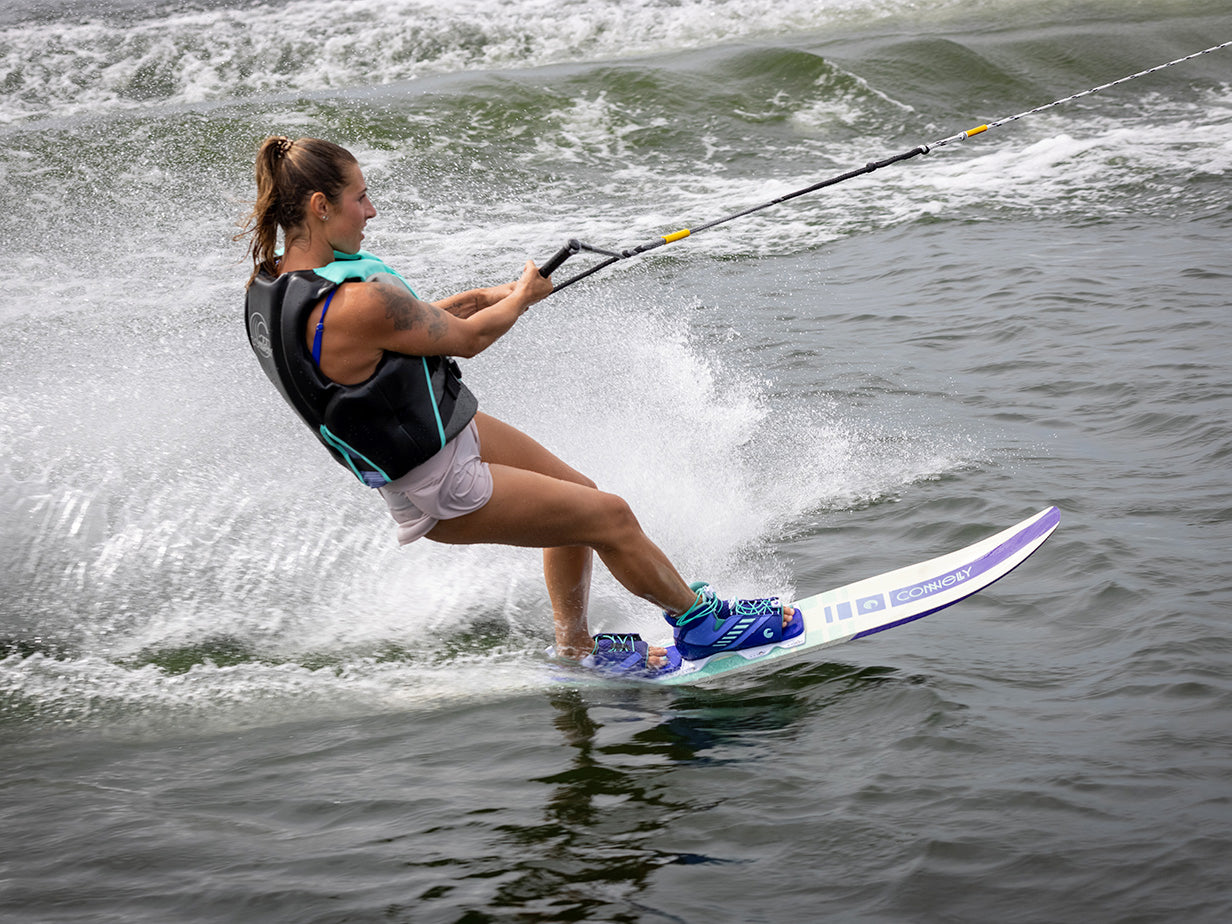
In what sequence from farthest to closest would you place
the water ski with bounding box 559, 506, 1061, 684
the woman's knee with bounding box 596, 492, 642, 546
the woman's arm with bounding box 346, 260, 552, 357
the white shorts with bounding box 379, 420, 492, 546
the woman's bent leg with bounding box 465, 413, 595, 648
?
the water ski with bounding box 559, 506, 1061, 684 → the woman's bent leg with bounding box 465, 413, 595, 648 → the woman's knee with bounding box 596, 492, 642, 546 → the white shorts with bounding box 379, 420, 492, 546 → the woman's arm with bounding box 346, 260, 552, 357

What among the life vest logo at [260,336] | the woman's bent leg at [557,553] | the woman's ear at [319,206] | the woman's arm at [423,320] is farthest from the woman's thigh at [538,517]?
the woman's ear at [319,206]

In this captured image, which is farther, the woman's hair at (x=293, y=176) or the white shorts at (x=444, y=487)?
the white shorts at (x=444, y=487)

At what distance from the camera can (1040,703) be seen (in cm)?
339

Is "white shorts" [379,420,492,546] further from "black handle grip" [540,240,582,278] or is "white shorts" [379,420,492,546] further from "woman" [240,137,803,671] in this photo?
"black handle grip" [540,240,582,278]

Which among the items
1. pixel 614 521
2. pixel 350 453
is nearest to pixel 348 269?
pixel 350 453

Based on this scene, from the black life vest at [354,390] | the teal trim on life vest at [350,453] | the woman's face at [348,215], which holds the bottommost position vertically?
the teal trim on life vest at [350,453]

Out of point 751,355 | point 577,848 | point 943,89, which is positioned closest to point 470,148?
point 943,89

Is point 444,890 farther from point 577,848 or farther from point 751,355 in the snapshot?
point 751,355

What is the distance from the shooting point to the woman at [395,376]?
313 centimetres

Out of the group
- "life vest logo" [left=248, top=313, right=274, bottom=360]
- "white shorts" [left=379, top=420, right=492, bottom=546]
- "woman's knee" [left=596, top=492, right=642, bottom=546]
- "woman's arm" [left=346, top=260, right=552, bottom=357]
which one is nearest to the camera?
"woman's arm" [left=346, top=260, right=552, bottom=357]

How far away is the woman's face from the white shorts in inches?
24.2

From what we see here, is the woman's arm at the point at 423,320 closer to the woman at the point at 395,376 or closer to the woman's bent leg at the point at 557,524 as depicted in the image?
the woman at the point at 395,376

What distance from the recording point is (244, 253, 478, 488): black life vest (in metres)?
3.15

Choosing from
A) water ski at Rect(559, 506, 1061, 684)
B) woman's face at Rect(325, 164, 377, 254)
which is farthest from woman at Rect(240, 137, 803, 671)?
water ski at Rect(559, 506, 1061, 684)
